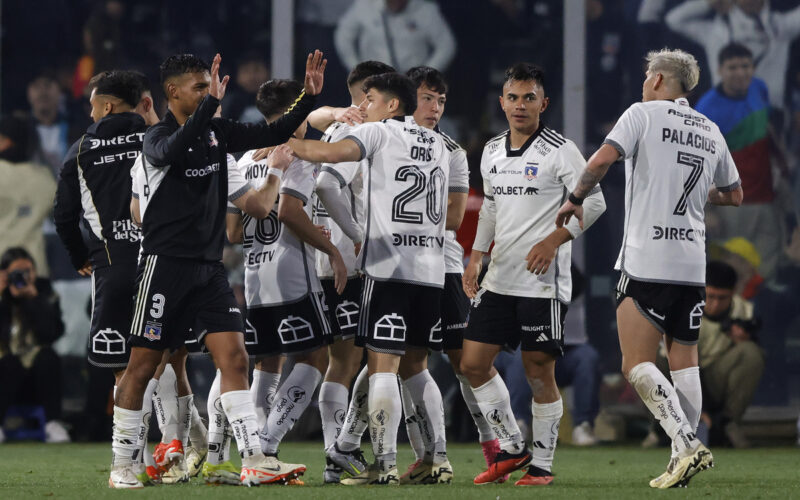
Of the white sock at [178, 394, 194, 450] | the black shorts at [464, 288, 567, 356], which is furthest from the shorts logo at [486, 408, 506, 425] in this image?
the white sock at [178, 394, 194, 450]

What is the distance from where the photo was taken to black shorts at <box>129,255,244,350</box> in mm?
6027

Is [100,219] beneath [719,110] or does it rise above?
beneath

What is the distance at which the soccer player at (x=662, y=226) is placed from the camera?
636 cm

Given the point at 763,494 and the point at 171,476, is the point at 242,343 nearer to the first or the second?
the point at 171,476

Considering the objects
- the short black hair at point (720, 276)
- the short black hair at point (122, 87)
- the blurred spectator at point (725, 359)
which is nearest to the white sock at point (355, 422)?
the short black hair at point (122, 87)

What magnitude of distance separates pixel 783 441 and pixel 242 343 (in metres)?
6.45

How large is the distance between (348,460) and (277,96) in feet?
6.51

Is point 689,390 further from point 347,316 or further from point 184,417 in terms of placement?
point 184,417

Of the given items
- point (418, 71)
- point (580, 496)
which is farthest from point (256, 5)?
point (580, 496)

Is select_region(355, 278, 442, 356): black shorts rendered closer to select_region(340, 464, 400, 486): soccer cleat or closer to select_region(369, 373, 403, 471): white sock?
select_region(369, 373, 403, 471): white sock

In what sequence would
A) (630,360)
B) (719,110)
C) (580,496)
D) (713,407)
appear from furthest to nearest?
1. (719,110)
2. (713,407)
3. (630,360)
4. (580,496)

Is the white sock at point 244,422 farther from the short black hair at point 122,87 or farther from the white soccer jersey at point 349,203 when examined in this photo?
the short black hair at point 122,87

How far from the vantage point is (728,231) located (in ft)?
37.5

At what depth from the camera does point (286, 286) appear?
22.9ft
